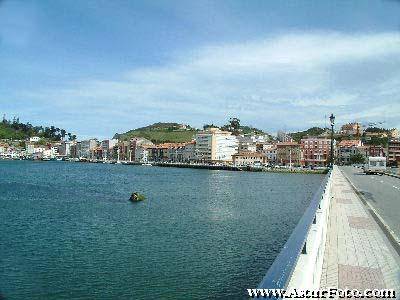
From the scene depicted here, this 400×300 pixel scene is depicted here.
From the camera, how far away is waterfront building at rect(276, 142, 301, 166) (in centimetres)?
12538

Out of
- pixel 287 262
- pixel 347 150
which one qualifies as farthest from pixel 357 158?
pixel 287 262

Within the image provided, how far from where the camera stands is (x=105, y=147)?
619 ft

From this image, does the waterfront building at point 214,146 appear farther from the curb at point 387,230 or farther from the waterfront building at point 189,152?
the curb at point 387,230

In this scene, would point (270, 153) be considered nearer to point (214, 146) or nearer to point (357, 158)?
point (214, 146)

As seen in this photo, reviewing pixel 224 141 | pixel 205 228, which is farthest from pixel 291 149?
pixel 205 228

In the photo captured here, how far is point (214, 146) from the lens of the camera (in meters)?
139

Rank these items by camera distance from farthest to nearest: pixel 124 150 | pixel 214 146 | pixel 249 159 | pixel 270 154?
pixel 124 150, pixel 214 146, pixel 270 154, pixel 249 159

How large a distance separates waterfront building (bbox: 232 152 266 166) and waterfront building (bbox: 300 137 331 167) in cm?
1278

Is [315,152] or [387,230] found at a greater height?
[315,152]

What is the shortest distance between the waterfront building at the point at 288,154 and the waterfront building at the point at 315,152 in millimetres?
1753

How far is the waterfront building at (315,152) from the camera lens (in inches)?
4769

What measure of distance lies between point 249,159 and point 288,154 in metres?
11.9

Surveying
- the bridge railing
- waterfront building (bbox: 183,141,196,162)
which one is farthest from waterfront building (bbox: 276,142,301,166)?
the bridge railing

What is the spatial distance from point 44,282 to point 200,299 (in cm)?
475
